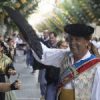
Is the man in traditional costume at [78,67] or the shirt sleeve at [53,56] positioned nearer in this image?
the man in traditional costume at [78,67]

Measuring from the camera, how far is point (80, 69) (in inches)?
185

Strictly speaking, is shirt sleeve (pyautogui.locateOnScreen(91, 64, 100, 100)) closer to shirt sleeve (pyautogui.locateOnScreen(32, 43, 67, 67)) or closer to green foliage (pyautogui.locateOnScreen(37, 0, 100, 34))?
shirt sleeve (pyautogui.locateOnScreen(32, 43, 67, 67))

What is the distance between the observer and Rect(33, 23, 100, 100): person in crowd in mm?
4578

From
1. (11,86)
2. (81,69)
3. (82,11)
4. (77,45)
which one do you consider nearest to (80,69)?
(81,69)

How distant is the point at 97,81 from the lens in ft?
14.8

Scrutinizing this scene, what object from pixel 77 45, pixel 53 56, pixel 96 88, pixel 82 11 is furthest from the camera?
pixel 82 11

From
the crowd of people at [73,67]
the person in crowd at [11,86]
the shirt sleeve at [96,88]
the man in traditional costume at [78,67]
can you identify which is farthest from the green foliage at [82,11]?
the shirt sleeve at [96,88]

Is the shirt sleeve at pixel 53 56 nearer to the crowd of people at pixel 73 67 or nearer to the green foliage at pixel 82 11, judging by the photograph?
the crowd of people at pixel 73 67

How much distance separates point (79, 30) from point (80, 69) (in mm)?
372

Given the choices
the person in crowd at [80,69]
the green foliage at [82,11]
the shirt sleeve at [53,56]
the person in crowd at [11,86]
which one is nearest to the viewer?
the person in crowd at [80,69]

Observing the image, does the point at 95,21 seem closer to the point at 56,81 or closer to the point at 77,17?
the point at 77,17

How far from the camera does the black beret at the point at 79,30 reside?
182 inches

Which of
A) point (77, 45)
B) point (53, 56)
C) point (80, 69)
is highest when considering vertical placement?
point (77, 45)

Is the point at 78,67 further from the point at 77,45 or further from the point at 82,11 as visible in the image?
the point at 82,11
